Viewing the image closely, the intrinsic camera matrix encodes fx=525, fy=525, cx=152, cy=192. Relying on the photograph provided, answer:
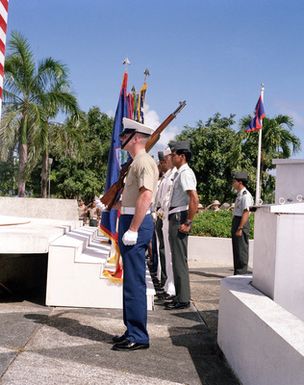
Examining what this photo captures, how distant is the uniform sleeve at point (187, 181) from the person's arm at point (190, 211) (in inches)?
2.1

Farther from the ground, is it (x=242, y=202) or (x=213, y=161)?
(x=213, y=161)

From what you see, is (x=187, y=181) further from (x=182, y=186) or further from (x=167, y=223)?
(x=167, y=223)

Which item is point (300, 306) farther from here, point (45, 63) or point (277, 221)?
point (45, 63)

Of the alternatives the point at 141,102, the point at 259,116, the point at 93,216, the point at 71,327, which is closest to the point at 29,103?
the point at 93,216

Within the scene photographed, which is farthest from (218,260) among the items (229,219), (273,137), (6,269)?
(273,137)

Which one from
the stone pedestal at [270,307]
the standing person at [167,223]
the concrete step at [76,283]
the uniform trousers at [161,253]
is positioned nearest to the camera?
the stone pedestal at [270,307]

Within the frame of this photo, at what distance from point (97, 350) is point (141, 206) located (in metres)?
1.08

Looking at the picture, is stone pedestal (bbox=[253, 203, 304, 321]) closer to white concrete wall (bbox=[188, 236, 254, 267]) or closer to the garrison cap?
the garrison cap

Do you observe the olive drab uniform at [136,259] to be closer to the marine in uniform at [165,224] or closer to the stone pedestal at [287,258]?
the stone pedestal at [287,258]

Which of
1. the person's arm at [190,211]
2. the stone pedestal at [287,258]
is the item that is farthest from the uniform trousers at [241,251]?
the stone pedestal at [287,258]

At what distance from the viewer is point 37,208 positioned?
12.8 meters

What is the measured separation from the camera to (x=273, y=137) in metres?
29.7

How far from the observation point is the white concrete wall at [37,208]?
12602 millimetres

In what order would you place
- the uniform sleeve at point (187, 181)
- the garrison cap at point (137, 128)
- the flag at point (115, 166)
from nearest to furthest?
1. the garrison cap at point (137, 128)
2. the uniform sleeve at point (187, 181)
3. the flag at point (115, 166)
